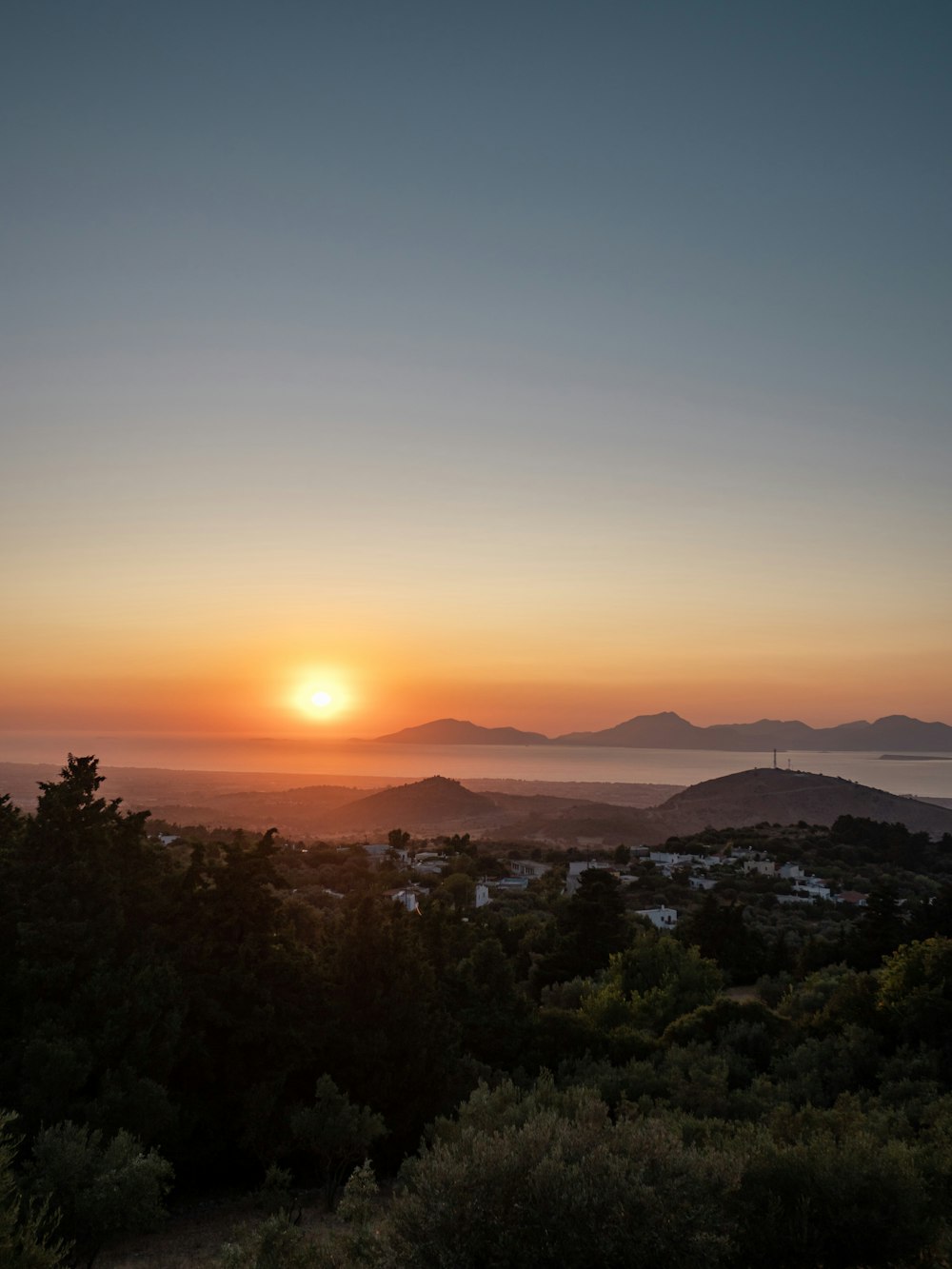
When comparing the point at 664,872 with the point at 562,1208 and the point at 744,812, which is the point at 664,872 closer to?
the point at 562,1208

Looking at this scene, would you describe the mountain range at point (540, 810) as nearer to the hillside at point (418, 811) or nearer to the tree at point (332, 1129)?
the hillside at point (418, 811)

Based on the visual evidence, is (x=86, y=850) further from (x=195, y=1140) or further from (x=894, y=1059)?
(x=894, y=1059)

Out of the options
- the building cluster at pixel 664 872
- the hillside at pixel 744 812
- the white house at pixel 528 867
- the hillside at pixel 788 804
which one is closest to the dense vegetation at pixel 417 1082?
the building cluster at pixel 664 872

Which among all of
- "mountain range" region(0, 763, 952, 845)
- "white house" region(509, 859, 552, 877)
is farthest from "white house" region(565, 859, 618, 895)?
"mountain range" region(0, 763, 952, 845)

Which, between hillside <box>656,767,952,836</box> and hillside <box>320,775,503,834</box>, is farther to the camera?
hillside <box>320,775,503,834</box>

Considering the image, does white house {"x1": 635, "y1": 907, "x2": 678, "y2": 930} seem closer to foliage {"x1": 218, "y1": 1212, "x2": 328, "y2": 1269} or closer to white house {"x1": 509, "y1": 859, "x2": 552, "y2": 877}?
white house {"x1": 509, "y1": 859, "x2": 552, "y2": 877}

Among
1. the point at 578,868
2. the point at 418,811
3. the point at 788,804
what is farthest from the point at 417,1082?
the point at 788,804

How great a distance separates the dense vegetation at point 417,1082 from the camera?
6.58m

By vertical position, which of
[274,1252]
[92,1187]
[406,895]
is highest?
[274,1252]

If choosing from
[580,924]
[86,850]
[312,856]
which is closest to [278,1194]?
[86,850]

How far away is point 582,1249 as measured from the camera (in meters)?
6.07

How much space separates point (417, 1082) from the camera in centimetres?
1452

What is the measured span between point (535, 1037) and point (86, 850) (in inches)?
375

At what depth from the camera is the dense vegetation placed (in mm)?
6582
